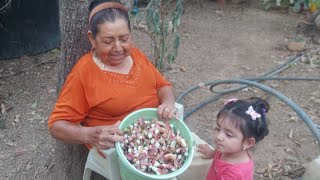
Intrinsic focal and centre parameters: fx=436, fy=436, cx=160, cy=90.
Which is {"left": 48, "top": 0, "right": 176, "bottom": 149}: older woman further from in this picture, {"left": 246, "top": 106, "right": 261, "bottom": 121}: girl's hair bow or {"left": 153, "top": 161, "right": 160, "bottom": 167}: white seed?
{"left": 246, "top": 106, "right": 261, "bottom": 121}: girl's hair bow

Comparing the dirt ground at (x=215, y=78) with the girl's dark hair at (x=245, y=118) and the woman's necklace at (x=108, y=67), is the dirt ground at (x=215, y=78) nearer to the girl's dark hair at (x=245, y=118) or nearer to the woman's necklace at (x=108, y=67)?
the girl's dark hair at (x=245, y=118)

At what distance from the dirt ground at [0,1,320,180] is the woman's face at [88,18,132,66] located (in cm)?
134

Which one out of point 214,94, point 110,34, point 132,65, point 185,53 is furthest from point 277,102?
point 110,34

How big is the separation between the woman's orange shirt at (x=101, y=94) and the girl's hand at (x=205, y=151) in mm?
396

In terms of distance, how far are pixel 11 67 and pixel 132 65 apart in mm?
2530

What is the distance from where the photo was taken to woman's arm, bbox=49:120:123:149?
1839 millimetres

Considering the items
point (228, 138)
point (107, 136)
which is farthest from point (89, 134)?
point (228, 138)

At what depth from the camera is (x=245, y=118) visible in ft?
6.65

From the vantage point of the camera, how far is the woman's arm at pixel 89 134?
6.03ft

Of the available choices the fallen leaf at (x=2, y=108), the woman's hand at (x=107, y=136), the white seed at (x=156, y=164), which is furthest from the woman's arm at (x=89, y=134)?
the fallen leaf at (x=2, y=108)

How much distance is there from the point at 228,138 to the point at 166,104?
0.34 metres

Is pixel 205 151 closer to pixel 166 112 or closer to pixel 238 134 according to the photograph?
pixel 238 134

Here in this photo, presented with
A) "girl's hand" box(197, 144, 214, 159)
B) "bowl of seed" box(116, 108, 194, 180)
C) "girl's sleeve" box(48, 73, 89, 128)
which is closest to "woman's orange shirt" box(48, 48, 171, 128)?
"girl's sleeve" box(48, 73, 89, 128)

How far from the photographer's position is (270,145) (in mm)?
3336
